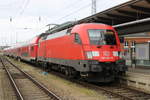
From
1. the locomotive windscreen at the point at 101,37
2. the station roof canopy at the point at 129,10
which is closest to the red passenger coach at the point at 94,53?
the locomotive windscreen at the point at 101,37

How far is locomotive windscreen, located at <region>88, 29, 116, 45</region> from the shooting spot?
1205 centimetres

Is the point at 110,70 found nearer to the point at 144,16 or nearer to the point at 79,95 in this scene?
the point at 79,95

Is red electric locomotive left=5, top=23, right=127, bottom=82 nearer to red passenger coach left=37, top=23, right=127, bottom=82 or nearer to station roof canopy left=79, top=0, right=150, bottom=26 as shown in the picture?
red passenger coach left=37, top=23, right=127, bottom=82

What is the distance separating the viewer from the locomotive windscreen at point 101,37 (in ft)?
39.5

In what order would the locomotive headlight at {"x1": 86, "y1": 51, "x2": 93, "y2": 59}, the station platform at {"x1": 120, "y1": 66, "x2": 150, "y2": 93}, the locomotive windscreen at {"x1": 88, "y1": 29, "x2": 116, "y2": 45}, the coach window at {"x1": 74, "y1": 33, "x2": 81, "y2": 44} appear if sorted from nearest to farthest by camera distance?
the station platform at {"x1": 120, "y1": 66, "x2": 150, "y2": 93}
the locomotive headlight at {"x1": 86, "y1": 51, "x2": 93, "y2": 59}
the locomotive windscreen at {"x1": 88, "y1": 29, "x2": 116, "y2": 45}
the coach window at {"x1": 74, "y1": 33, "x2": 81, "y2": 44}

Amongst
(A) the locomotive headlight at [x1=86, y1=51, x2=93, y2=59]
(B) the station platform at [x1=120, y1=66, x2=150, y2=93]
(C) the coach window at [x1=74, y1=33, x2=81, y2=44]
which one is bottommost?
(B) the station platform at [x1=120, y1=66, x2=150, y2=93]

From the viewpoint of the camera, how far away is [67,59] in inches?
538

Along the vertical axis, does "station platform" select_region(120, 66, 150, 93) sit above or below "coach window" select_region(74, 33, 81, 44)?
below

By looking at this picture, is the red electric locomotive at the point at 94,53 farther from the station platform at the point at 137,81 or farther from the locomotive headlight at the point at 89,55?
the station platform at the point at 137,81

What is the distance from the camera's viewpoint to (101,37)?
40.1 feet

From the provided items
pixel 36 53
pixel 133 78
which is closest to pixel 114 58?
pixel 133 78

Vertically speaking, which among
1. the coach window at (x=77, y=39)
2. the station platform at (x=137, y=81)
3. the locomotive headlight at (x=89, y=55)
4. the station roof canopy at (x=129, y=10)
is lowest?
the station platform at (x=137, y=81)

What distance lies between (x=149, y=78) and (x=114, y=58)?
1910 mm

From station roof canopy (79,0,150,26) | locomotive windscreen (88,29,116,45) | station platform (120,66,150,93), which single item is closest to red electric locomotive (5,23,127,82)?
locomotive windscreen (88,29,116,45)
